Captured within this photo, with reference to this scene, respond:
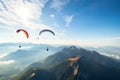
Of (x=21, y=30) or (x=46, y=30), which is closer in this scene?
(x=21, y=30)

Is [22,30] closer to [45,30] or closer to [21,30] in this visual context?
[21,30]

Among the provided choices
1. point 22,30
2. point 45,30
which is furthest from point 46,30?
point 22,30

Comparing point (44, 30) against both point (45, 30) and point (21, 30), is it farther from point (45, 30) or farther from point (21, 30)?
point (21, 30)

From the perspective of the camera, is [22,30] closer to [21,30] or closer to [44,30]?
[21,30]

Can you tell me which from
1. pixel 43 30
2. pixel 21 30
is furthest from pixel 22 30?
A: pixel 43 30

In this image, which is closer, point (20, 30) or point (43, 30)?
point (20, 30)

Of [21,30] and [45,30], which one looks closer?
[21,30]
